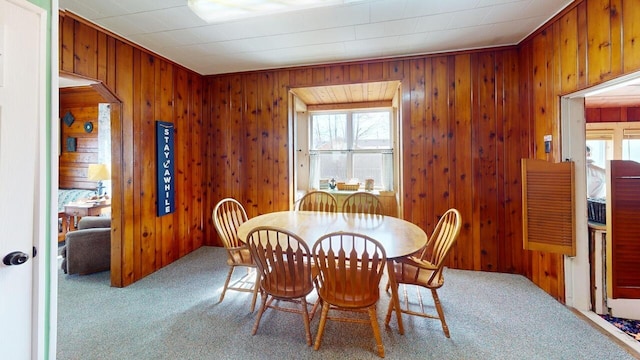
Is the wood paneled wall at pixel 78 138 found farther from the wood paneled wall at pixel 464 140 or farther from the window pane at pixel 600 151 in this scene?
the window pane at pixel 600 151

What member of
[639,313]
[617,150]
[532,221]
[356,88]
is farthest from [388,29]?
[617,150]

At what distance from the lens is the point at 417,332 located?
197 centimetres

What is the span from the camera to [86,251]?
2943 mm

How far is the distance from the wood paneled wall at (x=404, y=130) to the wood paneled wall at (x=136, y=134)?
12mm

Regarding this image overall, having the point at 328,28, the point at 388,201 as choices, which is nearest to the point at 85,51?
the point at 328,28

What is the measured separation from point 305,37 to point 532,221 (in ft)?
9.64

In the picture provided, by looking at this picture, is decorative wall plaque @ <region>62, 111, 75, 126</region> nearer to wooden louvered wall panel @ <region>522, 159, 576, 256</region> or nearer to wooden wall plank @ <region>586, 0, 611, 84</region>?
wooden louvered wall panel @ <region>522, 159, 576, 256</region>

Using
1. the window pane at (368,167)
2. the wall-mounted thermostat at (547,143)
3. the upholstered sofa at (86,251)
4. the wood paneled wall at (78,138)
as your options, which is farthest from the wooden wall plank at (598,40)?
the wood paneled wall at (78,138)

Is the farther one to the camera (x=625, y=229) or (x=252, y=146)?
(x=252, y=146)

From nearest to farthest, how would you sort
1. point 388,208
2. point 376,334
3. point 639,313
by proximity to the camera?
1. point 376,334
2. point 639,313
3. point 388,208

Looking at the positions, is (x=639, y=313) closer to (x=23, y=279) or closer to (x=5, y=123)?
(x=23, y=279)

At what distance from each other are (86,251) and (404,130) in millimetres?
4103

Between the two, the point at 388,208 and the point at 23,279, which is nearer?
the point at 23,279

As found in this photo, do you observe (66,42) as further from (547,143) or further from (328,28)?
(547,143)
